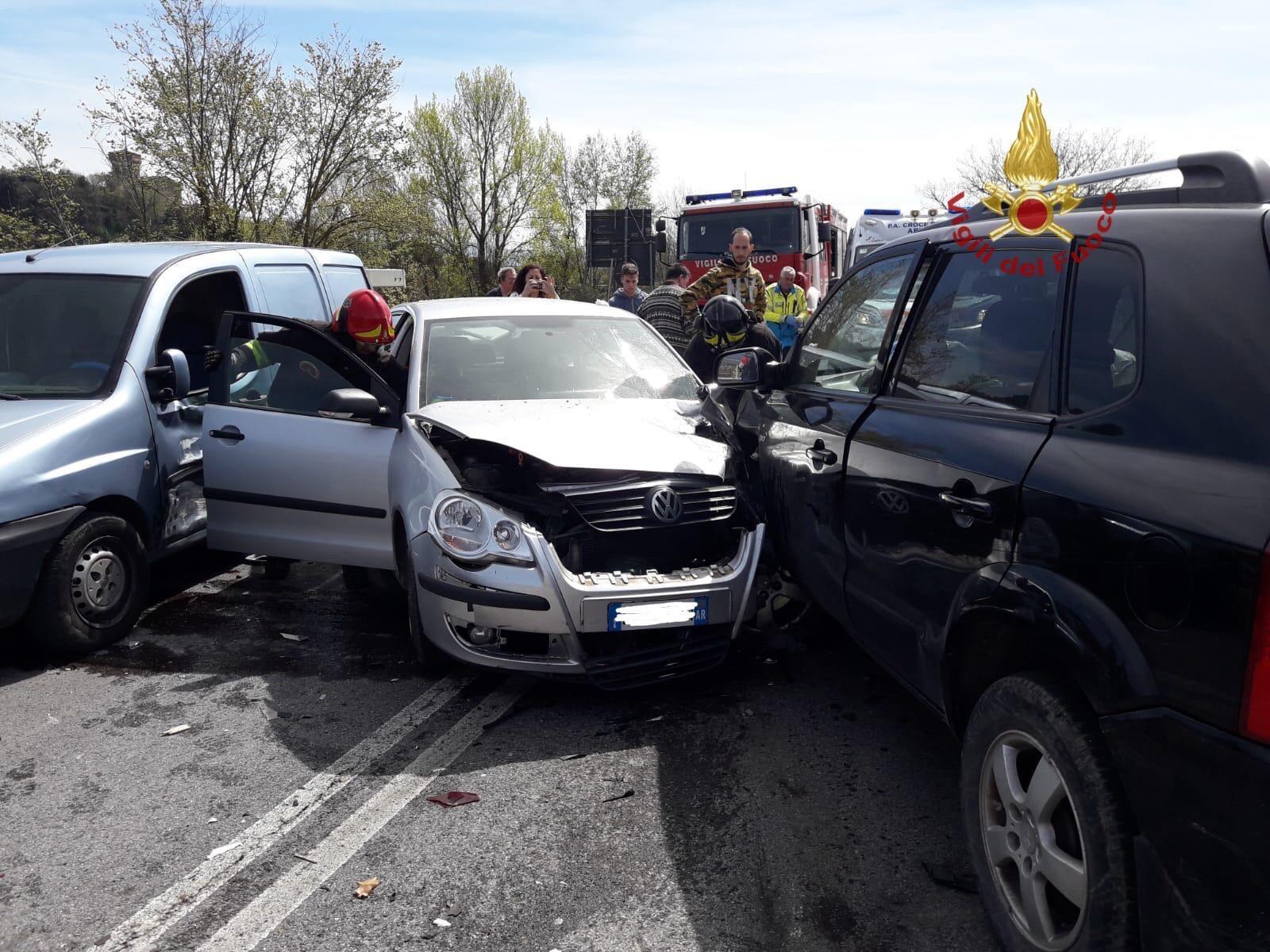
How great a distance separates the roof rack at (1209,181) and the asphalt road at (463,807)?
195cm

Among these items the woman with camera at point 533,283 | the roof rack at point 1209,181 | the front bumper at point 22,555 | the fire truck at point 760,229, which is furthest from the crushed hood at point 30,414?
the fire truck at point 760,229

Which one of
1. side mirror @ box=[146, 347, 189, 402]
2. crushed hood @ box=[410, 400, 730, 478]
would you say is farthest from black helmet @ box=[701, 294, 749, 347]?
side mirror @ box=[146, 347, 189, 402]

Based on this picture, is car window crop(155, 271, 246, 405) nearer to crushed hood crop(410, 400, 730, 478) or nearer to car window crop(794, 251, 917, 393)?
crushed hood crop(410, 400, 730, 478)

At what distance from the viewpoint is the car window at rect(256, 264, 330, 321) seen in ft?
23.1

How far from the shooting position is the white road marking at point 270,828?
2912 millimetres

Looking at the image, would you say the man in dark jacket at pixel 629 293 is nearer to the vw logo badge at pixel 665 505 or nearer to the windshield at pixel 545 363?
the windshield at pixel 545 363

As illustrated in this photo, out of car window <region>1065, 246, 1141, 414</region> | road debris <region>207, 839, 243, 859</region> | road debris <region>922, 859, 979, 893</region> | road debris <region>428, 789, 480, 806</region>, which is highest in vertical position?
car window <region>1065, 246, 1141, 414</region>

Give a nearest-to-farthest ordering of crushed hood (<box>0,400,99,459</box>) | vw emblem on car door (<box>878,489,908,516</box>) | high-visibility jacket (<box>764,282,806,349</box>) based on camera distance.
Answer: vw emblem on car door (<box>878,489,908,516</box>), crushed hood (<box>0,400,99,459</box>), high-visibility jacket (<box>764,282,806,349</box>)

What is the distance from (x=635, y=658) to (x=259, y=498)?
2524mm

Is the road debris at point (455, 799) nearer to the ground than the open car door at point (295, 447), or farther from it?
nearer to the ground

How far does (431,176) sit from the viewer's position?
158ft

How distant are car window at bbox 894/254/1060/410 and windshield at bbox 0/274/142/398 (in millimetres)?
4256

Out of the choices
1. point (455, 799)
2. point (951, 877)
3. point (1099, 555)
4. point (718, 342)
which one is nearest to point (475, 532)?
point (455, 799)

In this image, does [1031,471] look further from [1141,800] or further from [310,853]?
[310,853]
